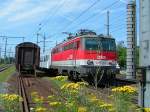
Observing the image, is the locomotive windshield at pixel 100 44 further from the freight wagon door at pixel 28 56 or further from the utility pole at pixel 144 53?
the freight wagon door at pixel 28 56

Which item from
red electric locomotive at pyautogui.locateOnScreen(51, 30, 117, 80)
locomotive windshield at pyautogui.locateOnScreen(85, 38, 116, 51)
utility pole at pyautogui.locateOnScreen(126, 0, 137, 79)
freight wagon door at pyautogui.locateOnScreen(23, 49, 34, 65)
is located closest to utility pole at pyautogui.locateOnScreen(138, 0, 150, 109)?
red electric locomotive at pyautogui.locateOnScreen(51, 30, 117, 80)

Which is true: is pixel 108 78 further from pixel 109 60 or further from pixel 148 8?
pixel 148 8

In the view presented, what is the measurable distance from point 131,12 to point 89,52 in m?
11.1

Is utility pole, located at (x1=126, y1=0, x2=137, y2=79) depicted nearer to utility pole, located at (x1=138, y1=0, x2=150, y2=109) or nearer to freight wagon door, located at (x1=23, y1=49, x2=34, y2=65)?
freight wagon door, located at (x1=23, y1=49, x2=34, y2=65)

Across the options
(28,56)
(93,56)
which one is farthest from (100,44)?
(28,56)

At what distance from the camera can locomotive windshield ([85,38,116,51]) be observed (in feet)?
89.1

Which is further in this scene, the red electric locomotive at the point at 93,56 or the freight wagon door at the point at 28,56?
the freight wagon door at the point at 28,56

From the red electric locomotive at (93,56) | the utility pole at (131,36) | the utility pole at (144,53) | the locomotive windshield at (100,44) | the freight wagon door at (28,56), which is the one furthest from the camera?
the freight wagon door at (28,56)

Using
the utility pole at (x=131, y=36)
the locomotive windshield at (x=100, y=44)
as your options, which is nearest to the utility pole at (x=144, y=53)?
the locomotive windshield at (x=100, y=44)

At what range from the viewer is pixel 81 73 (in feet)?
87.7

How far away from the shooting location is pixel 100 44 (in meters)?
27.0

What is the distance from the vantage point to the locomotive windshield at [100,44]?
2717cm

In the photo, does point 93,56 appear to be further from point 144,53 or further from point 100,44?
point 144,53

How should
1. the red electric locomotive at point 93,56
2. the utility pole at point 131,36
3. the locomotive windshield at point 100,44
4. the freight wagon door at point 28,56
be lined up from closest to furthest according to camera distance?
the red electric locomotive at point 93,56 → the locomotive windshield at point 100,44 → the utility pole at point 131,36 → the freight wagon door at point 28,56
